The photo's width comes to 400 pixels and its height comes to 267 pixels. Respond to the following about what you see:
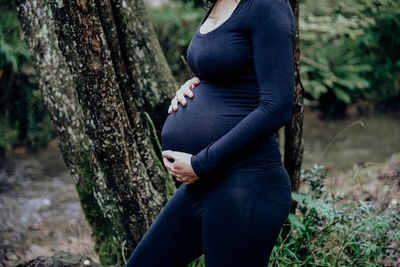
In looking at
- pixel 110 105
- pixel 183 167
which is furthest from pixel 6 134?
pixel 183 167

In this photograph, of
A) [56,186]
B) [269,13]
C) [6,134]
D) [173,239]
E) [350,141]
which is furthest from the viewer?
[350,141]

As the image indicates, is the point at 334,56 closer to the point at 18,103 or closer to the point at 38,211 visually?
the point at 18,103

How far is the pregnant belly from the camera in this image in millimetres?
1422

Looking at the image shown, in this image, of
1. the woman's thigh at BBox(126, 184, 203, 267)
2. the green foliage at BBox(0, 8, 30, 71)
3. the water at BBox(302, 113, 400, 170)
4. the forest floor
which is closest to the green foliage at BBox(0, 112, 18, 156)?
the forest floor

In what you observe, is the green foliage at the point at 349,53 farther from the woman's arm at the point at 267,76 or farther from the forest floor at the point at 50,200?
the woman's arm at the point at 267,76

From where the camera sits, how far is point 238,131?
133cm

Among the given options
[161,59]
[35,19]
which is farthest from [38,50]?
[161,59]

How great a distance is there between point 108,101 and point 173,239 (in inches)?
34.7

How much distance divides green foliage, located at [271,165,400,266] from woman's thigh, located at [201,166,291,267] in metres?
0.93

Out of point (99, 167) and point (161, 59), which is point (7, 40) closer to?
point (161, 59)

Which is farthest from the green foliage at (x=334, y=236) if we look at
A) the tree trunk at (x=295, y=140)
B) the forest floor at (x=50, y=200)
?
the forest floor at (x=50, y=200)

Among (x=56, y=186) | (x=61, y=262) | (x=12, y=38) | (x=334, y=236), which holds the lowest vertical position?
(x=56, y=186)

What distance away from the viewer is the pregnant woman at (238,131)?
4.27ft

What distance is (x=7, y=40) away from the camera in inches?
246
